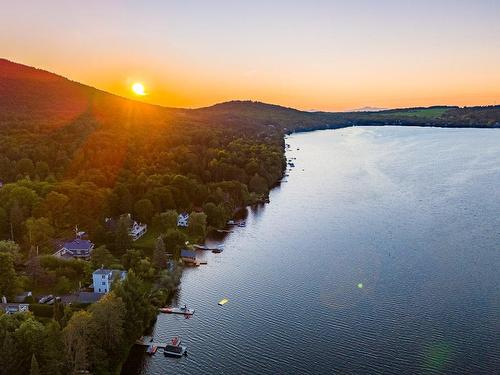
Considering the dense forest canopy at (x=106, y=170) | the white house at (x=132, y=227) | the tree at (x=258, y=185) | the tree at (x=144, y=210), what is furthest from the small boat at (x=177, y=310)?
the tree at (x=258, y=185)

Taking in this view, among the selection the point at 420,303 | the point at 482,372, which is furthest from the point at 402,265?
the point at 482,372

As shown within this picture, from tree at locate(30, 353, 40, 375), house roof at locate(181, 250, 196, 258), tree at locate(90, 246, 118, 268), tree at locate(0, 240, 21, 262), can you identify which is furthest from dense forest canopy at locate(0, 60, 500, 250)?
tree at locate(30, 353, 40, 375)

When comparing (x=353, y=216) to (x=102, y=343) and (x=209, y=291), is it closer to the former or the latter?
(x=209, y=291)

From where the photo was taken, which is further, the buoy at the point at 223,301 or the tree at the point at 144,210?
the tree at the point at 144,210

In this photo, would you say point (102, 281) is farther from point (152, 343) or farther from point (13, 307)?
point (152, 343)

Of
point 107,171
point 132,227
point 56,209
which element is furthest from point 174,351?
point 107,171

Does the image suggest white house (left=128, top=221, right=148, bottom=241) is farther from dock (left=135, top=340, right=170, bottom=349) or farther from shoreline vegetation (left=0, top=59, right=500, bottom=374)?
dock (left=135, top=340, right=170, bottom=349)

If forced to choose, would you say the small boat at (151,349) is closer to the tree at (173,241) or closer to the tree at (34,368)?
the tree at (34,368)
